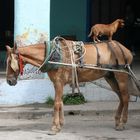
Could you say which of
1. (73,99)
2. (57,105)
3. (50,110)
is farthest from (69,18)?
(57,105)

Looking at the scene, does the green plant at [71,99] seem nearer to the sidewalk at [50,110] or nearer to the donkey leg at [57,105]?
the sidewalk at [50,110]

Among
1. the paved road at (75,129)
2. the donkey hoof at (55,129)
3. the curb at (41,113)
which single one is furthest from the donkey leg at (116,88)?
the curb at (41,113)

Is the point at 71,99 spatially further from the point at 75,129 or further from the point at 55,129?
the point at 55,129

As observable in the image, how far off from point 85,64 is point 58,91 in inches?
24.2

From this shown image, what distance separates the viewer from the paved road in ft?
29.9

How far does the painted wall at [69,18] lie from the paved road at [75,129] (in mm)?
4664

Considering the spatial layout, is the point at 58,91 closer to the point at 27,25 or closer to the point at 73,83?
the point at 73,83

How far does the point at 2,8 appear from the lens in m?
16.0

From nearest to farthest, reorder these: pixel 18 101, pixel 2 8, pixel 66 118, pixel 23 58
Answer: pixel 23 58 → pixel 66 118 → pixel 18 101 → pixel 2 8

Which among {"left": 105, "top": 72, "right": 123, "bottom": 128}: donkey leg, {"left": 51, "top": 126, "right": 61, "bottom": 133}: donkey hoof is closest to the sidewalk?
{"left": 105, "top": 72, "right": 123, "bottom": 128}: donkey leg

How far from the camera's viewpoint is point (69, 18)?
15461mm

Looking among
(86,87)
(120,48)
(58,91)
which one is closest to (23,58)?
(58,91)

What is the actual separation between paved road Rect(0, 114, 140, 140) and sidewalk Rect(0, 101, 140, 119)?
0.32ft

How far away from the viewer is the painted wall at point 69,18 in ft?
50.3
